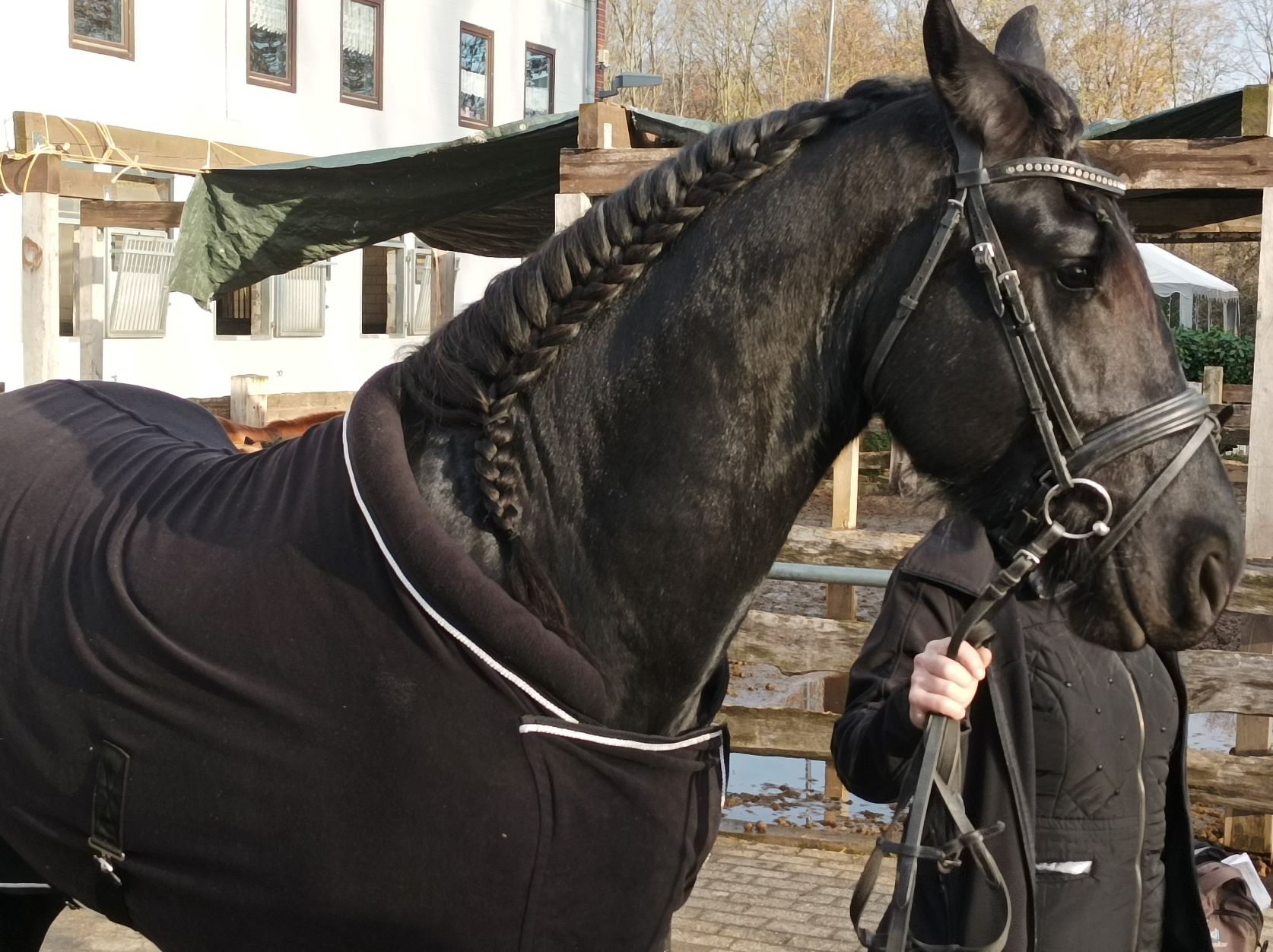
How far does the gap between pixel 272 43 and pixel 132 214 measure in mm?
9769

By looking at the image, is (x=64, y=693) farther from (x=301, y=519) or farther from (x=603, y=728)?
(x=603, y=728)

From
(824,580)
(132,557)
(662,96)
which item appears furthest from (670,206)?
(662,96)

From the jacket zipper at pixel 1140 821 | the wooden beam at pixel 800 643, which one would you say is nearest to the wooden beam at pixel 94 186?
the wooden beam at pixel 800 643

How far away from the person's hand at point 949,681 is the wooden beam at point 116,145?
24.8 ft

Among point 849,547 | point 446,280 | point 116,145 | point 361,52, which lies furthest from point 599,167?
point 361,52

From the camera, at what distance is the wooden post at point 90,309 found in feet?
35.3

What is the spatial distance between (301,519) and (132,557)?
0.35 meters

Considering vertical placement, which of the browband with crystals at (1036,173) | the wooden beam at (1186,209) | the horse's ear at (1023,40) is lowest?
the browband with crystals at (1036,173)

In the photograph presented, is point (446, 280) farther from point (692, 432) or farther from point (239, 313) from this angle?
point (692, 432)

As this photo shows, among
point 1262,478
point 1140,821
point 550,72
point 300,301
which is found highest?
point 550,72

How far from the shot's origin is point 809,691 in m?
9.98

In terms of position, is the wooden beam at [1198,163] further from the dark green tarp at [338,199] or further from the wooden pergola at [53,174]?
the wooden pergola at [53,174]

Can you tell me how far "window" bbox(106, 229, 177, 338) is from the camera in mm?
17312

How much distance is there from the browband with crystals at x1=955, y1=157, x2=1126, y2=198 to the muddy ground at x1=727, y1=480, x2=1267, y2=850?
490 mm
